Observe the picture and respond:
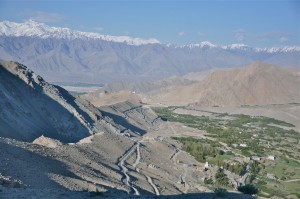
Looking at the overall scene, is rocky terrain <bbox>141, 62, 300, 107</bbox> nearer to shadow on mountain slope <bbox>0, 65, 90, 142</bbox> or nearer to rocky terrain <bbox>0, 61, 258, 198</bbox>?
rocky terrain <bbox>0, 61, 258, 198</bbox>

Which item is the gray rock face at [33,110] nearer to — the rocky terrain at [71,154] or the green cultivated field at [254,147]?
the rocky terrain at [71,154]

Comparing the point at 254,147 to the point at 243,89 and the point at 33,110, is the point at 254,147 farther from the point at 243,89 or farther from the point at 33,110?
the point at 243,89

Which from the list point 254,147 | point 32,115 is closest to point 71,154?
point 32,115

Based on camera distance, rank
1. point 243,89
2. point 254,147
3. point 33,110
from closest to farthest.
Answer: point 33,110 → point 254,147 → point 243,89

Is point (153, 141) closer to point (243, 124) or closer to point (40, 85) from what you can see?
point (40, 85)

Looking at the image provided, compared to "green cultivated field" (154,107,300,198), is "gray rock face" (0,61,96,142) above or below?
above

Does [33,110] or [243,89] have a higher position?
[33,110]

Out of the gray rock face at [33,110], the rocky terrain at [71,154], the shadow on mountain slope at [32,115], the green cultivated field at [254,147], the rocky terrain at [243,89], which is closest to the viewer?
the rocky terrain at [71,154]

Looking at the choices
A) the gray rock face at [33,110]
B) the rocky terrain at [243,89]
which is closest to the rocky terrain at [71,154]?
the gray rock face at [33,110]

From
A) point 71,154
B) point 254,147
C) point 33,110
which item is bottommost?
point 254,147

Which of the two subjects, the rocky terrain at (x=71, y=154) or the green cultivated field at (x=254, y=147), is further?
the green cultivated field at (x=254, y=147)

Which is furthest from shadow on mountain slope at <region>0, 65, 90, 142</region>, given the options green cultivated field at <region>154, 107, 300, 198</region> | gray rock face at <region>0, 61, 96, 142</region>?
green cultivated field at <region>154, 107, 300, 198</region>

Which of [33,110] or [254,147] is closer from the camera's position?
[33,110]
